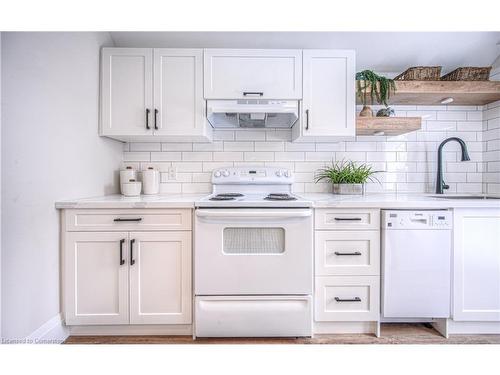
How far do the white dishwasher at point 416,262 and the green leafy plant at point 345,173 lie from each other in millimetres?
558

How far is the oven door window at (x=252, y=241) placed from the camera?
1552 mm

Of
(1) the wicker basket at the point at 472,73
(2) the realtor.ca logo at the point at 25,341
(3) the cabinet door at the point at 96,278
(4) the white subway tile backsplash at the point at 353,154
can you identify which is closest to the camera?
(2) the realtor.ca logo at the point at 25,341

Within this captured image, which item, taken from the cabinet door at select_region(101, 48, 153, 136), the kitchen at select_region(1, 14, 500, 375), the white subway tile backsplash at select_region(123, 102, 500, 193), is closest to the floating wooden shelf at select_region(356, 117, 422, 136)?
the kitchen at select_region(1, 14, 500, 375)

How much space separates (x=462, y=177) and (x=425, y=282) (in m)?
1.22

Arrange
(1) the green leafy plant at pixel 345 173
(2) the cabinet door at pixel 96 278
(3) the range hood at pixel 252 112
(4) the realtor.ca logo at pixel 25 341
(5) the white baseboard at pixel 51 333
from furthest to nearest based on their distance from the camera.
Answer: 1. (1) the green leafy plant at pixel 345 173
2. (3) the range hood at pixel 252 112
3. (2) the cabinet door at pixel 96 278
4. (5) the white baseboard at pixel 51 333
5. (4) the realtor.ca logo at pixel 25 341

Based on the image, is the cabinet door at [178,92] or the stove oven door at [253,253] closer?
the stove oven door at [253,253]

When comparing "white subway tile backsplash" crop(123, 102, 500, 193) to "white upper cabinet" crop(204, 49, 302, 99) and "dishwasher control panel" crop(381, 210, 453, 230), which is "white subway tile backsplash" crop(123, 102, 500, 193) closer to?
"white upper cabinet" crop(204, 49, 302, 99)

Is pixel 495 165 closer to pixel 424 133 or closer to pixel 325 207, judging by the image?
pixel 424 133

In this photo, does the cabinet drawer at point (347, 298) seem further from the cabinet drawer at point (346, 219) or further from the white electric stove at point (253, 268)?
the cabinet drawer at point (346, 219)

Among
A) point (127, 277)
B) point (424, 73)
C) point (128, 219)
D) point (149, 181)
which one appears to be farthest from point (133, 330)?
point (424, 73)

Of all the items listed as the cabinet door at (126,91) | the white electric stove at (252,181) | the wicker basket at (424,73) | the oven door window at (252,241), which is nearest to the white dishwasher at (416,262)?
the oven door window at (252,241)

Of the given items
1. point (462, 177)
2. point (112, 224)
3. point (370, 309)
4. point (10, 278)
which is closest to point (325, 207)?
point (370, 309)

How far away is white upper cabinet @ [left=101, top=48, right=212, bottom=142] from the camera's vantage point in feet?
6.07

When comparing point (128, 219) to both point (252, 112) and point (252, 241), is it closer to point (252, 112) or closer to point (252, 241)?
point (252, 241)
